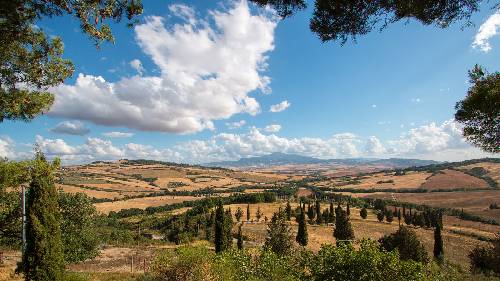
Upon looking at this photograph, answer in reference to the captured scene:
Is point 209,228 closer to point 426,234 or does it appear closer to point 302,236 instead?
point 302,236

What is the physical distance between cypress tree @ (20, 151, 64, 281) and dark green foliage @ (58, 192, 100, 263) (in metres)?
12.7

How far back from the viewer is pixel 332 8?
11719 millimetres

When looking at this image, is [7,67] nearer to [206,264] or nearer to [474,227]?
[206,264]

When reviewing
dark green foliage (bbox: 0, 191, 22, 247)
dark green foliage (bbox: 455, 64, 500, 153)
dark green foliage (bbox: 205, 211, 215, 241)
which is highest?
dark green foliage (bbox: 455, 64, 500, 153)

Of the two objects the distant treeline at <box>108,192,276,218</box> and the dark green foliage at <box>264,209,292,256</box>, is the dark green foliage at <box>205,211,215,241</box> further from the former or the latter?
the distant treeline at <box>108,192,276,218</box>

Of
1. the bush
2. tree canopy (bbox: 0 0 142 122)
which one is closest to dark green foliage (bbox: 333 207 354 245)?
the bush

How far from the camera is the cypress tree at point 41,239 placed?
77.6 feet

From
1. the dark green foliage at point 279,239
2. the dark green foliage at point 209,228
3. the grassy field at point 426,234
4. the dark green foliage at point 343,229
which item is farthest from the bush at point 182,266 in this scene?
the dark green foliage at point 209,228

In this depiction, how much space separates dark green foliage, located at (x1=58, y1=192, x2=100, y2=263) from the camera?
3650 cm

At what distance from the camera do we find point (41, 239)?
23984 millimetres

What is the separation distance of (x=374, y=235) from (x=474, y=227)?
51482 mm

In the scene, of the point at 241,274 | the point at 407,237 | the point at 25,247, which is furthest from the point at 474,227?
the point at 25,247

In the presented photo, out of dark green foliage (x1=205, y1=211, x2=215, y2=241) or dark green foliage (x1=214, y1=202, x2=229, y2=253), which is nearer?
dark green foliage (x1=214, y1=202, x2=229, y2=253)

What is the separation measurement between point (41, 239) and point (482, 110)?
1039 inches
